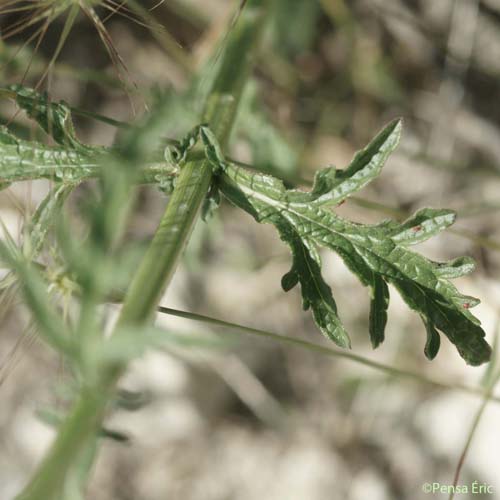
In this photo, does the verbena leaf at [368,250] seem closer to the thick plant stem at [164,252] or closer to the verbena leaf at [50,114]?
the thick plant stem at [164,252]

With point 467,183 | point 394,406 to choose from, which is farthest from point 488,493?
point 467,183

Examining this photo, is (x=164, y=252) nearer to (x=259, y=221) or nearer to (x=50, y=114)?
(x=259, y=221)

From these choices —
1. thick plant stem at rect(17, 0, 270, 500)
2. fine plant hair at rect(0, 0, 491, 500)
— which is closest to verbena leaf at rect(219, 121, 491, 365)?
fine plant hair at rect(0, 0, 491, 500)

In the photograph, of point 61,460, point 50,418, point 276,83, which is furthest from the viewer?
point 276,83

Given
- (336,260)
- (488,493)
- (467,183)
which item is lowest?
(488,493)

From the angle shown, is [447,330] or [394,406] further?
[394,406]

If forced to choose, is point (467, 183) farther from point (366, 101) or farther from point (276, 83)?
point (276, 83)

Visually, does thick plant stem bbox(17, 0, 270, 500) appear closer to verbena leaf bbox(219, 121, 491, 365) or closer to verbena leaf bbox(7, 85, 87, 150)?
A: verbena leaf bbox(219, 121, 491, 365)
